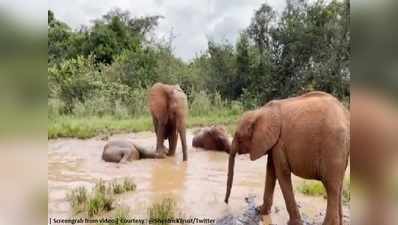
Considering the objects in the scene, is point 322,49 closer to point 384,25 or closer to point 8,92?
point 384,25

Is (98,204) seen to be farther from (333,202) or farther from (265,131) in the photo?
(333,202)

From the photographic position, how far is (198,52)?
8.45ft

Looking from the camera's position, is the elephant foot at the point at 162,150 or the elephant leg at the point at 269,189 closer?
the elephant leg at the point at 269,189

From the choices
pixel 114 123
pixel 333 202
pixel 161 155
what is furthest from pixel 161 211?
pixel 333 202

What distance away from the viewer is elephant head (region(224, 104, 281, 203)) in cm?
223

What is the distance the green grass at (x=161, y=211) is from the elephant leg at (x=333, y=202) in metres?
0.77

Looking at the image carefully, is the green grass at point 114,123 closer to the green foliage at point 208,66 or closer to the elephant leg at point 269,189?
the green foliage at point 208,66

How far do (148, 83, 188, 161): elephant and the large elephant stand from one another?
1.53 ft

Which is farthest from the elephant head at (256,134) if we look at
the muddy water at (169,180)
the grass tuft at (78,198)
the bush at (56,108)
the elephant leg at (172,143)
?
the bush at (56,108)

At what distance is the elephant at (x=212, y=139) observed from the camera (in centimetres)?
257

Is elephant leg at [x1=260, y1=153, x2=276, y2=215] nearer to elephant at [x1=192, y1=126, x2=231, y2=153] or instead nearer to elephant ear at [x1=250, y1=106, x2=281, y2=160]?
elephant ear at [x1=250, y1=106, x2=281, y2=160]

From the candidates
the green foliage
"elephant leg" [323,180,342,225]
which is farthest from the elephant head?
"elephant leg" [323,180,342,225]

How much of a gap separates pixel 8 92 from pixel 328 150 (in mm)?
1367

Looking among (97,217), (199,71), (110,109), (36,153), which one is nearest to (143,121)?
(110,109)
